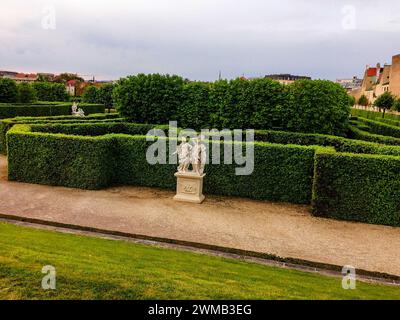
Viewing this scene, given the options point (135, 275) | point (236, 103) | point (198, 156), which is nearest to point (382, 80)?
point (236, 103)

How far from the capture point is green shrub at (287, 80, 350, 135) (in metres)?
22.9

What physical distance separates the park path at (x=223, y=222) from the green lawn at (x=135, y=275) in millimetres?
1287

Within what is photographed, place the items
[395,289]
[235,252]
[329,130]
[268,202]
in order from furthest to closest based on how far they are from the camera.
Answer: [329,130] < [268,202] < [235,252] < [395,289]

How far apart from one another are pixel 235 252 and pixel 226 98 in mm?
15741

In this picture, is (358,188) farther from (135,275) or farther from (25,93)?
(25,93)

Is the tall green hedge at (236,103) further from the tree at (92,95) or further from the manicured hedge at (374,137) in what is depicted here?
the tree at (92,95)

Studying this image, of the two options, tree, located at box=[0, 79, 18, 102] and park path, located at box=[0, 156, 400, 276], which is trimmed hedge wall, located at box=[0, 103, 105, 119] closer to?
tree, located at box=[0, 79, 18, 102]

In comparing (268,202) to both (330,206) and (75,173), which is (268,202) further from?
(75,173)

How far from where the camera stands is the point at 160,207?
12.8 m

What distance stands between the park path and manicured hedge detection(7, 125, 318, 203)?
21.2 inches

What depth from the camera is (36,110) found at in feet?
119

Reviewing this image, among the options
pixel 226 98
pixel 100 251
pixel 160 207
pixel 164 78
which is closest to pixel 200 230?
pixel 160 207

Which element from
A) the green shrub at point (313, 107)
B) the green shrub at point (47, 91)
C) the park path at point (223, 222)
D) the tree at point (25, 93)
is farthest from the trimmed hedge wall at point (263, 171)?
the green shrub at point (47, 91)

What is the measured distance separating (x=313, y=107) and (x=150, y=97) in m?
11.0
